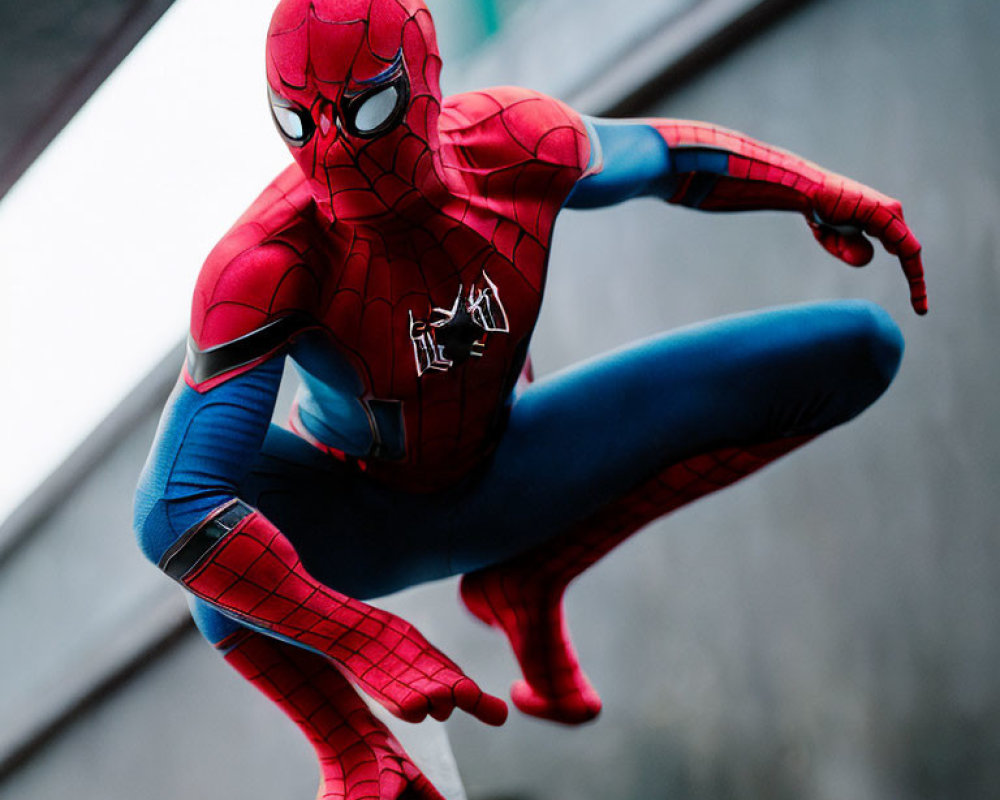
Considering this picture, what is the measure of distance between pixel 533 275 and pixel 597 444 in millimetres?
159

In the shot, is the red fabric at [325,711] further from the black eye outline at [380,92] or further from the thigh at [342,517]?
the black eye outline at [380,92]

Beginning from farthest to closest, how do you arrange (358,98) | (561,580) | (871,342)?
1. (561,580)
2. (871,342)
3. (358,98)

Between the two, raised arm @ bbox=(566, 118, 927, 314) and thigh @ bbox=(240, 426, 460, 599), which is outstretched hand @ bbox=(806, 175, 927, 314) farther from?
thigh @ bbox=(240, 426, 460, 599)

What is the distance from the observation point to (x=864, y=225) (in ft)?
3.04

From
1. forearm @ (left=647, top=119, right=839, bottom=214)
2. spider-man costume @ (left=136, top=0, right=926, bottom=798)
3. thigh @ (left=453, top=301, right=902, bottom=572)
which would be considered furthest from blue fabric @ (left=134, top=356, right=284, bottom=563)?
forearm @ (left=647, top=119, right=839, bottom=214)

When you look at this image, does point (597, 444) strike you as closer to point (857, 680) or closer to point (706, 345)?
point (706, 345)

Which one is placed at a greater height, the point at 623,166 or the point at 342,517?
the point at 623,166

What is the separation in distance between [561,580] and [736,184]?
13.8 inches

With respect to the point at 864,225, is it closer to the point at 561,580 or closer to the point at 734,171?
the point at 734,171

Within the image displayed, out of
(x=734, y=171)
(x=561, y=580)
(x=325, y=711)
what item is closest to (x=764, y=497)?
(x=561, y=580)

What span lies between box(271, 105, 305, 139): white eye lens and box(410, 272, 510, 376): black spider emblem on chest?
→ 0.45 feet

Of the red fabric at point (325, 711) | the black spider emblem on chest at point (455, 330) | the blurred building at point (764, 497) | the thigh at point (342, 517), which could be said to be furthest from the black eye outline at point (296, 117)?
the blurred building at point (764, 497)

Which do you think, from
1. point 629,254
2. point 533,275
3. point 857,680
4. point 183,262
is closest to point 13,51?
point 183,262

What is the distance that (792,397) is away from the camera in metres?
0.92
